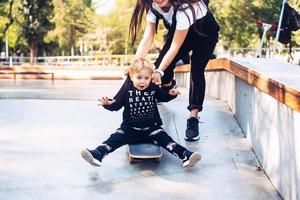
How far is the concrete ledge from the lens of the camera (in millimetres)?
2561

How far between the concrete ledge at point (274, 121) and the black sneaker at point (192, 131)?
1.47 ft

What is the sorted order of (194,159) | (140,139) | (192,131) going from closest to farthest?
(194,159) < (140,139) < (192,131)

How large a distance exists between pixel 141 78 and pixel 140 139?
0.47 metres

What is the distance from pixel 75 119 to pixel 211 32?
1.67 m

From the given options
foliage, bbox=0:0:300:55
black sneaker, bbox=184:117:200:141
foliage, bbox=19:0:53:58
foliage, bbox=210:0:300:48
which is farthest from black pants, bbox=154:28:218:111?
foliage, bbox=19:0:53:58

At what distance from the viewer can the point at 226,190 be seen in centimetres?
298

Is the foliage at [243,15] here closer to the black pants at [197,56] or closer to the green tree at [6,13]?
the green tree at [6,13]

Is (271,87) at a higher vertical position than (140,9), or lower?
lower

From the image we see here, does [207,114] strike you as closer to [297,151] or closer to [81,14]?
[297,151]

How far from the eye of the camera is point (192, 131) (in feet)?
13.2

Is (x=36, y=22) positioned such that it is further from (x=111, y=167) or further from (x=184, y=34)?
(x=111, y=167)

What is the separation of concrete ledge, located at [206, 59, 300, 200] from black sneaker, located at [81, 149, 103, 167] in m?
1.16

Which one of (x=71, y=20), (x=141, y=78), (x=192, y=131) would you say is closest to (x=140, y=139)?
(x=141, y=78)

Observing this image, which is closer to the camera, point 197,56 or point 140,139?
point 140,139
